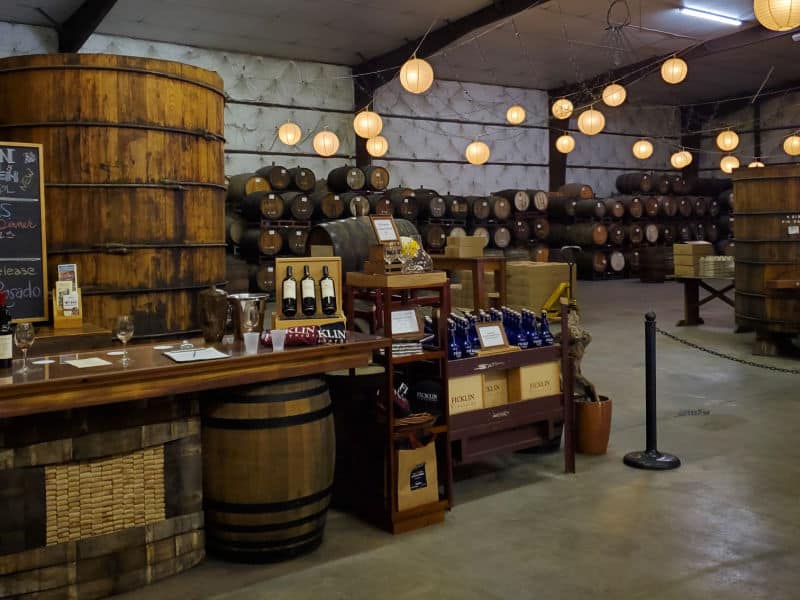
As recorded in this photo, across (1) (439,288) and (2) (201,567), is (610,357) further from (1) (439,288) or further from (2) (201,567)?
(2) (201,567)

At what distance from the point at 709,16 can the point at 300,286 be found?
41.8ft

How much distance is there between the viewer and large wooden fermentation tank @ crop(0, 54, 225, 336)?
15.1ft

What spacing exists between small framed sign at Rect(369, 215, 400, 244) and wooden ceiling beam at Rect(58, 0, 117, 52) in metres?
8.73

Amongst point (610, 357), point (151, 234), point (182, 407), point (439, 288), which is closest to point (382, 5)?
point (610, 357)

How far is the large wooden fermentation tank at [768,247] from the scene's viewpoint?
25.6ft

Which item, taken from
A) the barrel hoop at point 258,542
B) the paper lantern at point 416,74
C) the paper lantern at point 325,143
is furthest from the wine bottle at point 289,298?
the paper lantern at point 325,143

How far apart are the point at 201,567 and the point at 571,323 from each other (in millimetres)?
2786

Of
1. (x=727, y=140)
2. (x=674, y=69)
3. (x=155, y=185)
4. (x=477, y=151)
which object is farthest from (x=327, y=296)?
(x=727, y=140)

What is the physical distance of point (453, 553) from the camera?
3232 millimetres

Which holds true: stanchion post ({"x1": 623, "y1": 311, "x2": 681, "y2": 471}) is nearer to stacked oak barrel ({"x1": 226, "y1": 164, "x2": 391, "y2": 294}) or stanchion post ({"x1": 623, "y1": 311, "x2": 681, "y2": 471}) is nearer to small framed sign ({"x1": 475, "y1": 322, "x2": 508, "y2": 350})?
small framed sign ({"x1": 475, "y1": 322, "x2": 508, "y2": 350})

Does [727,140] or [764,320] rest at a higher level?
[727,140]

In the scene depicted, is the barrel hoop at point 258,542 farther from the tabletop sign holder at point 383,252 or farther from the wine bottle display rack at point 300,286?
the tabletop sign holder at point 383,252

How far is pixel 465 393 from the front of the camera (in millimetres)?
3873

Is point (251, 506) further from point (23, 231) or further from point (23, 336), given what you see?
point (23, 231)
